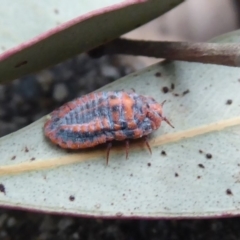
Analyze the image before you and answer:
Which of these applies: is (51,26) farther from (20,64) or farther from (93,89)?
(93,89)

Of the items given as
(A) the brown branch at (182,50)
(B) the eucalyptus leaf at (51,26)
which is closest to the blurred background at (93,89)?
(A) the brown branch at (182,50)

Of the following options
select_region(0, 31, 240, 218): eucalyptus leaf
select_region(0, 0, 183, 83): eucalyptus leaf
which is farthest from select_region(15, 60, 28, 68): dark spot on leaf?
select_region(0, 31, 240, 218): eucalyptus leaf

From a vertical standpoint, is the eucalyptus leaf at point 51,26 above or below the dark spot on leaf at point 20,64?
above

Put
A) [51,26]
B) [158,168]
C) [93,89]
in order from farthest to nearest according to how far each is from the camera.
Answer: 1. [93,89]
2. [158,168]
3. [51,26]

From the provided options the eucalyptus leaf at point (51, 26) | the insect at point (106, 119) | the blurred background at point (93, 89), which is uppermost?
the eucalyptus leaf at point (51, 26)

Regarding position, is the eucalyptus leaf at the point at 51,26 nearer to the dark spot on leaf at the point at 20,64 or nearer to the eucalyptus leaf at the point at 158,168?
the dark spot on leaf at the point at 20,64

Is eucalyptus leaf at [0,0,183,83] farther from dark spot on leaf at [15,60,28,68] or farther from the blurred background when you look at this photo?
the blurred background

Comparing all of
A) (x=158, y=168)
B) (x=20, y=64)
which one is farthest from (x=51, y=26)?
(x=158, y=168)
